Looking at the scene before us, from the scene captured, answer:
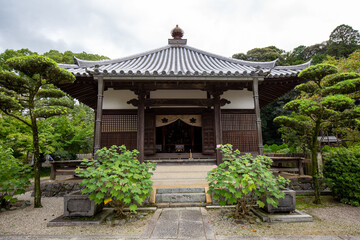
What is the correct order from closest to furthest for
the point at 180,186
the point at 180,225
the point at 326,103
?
the point at 180,225 → the point at 326,103 → the point at 180,186

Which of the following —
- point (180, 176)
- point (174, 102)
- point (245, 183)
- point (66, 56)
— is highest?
point (66, 56)

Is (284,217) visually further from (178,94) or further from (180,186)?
(178,94)

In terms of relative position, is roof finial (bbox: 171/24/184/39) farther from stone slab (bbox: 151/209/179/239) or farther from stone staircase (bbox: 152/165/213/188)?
stone slab (bbox: 151/209/179/239)

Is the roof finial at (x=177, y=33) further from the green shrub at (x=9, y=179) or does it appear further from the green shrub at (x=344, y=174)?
the green shrub at (x=9, y=179)

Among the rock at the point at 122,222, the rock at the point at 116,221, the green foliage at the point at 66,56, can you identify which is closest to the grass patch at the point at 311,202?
the rock at the point at 122,222

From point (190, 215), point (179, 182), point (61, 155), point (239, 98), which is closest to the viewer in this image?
point (190, 215)

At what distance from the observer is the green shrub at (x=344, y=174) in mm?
4824

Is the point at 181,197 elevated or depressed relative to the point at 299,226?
elevated

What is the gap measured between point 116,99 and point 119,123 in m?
1.04

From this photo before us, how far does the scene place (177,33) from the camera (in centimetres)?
1149

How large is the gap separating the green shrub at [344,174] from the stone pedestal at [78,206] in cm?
610

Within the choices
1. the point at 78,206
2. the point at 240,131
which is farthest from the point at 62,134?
the point at 240,131

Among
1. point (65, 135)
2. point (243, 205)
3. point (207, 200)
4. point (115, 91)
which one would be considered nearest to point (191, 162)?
point (207, 200)

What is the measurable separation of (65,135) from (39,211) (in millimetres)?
9505
